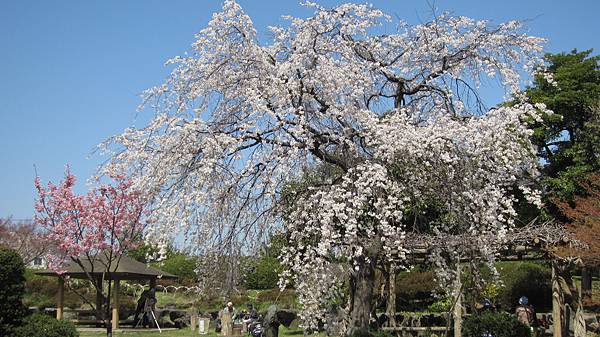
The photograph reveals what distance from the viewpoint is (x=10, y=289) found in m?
8.89

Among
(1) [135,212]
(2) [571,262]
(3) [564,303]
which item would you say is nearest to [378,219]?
(1) [135,212]

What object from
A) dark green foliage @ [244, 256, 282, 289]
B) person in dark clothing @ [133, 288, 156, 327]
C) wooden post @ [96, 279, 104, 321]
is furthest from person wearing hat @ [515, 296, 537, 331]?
dark green foliage @ [244, 256, 282, 289]

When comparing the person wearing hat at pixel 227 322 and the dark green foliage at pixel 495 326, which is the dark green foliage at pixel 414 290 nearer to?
the person wearing hat at pixel 227 322

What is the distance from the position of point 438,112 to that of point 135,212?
522 centimetres

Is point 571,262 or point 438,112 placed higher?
point 438,112

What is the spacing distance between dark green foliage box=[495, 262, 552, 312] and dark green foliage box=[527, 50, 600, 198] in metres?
3.12

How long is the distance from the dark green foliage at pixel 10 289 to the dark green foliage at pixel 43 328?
6.5 inches

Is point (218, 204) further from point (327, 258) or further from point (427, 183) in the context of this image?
point (427, 183)

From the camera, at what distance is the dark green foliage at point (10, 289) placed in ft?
28.7

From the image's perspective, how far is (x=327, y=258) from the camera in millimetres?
7887

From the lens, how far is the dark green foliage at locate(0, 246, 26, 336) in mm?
8758

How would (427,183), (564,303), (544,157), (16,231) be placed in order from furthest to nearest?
(16,231), (544,157), (564,303), (427,183)

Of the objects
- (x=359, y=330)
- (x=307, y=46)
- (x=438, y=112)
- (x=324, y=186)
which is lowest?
(x=359, y=330)

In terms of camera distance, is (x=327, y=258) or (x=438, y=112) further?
(x=438, y=112)
